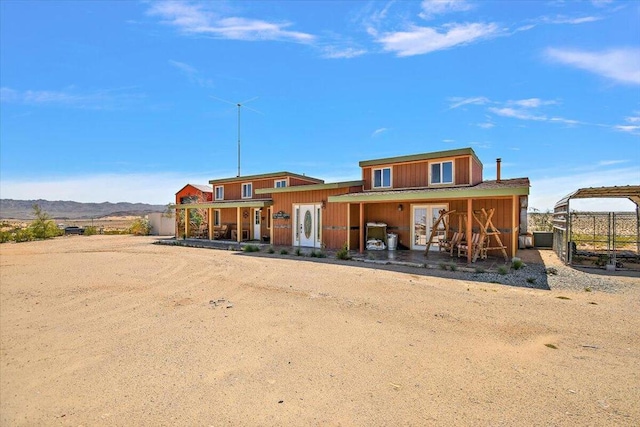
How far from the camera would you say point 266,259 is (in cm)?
1336

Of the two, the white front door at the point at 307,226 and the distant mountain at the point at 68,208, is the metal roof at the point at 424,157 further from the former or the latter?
the distant mountain at the point at 68,208

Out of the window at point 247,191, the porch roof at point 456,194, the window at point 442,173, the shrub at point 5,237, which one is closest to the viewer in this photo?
the porch roof at point 456,194

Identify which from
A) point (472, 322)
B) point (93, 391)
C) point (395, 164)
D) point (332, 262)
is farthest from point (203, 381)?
point (395, 164)

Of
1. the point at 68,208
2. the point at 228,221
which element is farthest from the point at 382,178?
the point at 68,208

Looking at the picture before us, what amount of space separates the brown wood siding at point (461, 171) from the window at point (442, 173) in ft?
0.78

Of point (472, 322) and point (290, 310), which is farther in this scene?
point (290, 310)

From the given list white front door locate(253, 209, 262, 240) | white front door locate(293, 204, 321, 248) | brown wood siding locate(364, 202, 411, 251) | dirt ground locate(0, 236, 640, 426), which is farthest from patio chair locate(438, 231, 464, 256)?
white front door locate(253, 209, 262, 240)

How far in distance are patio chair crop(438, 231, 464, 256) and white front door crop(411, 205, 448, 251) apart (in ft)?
2.16

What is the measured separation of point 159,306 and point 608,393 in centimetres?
729

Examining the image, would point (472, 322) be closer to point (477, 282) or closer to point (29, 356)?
point (477, 282)

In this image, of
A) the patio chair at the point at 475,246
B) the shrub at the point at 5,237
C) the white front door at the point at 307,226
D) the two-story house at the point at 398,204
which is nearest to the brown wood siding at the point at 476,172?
the two-story house at the point at 398,204

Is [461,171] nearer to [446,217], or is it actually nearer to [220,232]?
[446,217]

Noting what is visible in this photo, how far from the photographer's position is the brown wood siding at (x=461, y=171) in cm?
1410

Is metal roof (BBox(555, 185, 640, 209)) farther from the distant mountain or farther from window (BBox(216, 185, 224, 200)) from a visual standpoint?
the distant mountain
